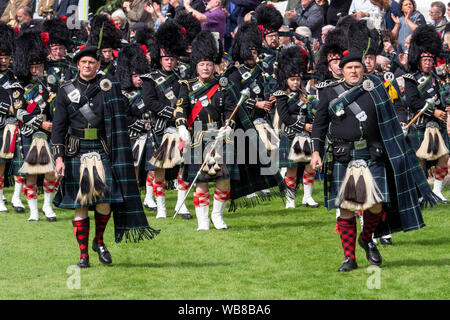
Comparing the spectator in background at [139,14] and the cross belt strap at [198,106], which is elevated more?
the spectator in background at [139,14]

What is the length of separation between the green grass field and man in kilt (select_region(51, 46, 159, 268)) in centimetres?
61

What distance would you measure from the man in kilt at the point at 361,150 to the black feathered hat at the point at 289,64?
11.8 ft

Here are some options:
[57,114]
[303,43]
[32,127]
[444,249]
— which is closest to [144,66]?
[32,127]

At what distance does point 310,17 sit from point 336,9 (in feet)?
1.49

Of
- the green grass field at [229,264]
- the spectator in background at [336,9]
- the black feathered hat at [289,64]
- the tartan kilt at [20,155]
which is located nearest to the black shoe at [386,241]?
the green grass field at [229,264]

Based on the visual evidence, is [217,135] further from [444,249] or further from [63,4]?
[63,4]

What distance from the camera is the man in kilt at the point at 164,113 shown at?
39.0 feet

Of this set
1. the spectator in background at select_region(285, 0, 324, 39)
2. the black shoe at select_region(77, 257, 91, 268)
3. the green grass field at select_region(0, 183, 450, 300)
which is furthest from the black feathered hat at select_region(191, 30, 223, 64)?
the spectator in background at select_region(285, 0, 324, 39)

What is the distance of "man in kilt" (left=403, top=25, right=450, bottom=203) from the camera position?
1249 centimetres

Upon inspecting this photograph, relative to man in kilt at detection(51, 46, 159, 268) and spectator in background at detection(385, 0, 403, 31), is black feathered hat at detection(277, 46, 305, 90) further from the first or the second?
spectator in background at detection(385, 0, 403, 31)

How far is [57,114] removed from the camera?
880 cm

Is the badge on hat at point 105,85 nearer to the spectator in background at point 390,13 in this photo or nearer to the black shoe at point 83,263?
the black shoe at point 83,263

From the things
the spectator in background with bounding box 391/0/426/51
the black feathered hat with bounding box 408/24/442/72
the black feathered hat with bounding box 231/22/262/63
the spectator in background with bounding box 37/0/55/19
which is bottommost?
the black feathered hat with bounding box 408/24/442/72

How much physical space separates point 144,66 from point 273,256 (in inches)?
168
